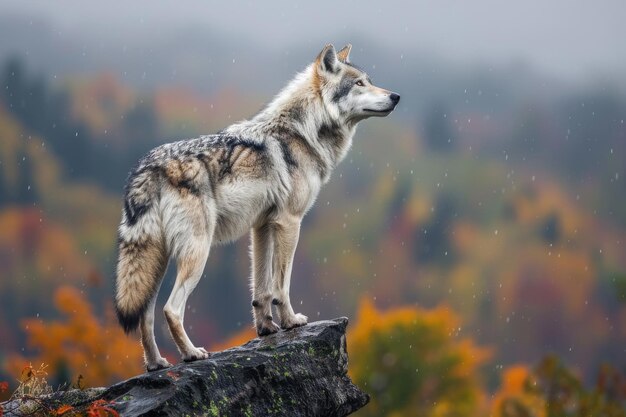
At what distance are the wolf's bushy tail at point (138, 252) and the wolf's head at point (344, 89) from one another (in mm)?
2035

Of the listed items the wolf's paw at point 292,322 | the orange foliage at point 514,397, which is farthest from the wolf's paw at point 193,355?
the orange foliage at point 514,397

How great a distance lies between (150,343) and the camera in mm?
7227

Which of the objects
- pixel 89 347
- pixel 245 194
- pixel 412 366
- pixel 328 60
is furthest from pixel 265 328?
pixel 412 366

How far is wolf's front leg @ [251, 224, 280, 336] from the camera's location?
26.3 ft

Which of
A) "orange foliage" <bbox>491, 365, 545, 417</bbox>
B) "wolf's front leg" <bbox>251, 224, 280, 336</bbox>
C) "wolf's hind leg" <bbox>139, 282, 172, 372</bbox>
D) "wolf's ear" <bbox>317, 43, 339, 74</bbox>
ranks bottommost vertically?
"wolf's hind leg" <bbox>139, 282, 172, 372</bbox>

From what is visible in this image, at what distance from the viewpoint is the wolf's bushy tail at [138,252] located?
22.5 ft

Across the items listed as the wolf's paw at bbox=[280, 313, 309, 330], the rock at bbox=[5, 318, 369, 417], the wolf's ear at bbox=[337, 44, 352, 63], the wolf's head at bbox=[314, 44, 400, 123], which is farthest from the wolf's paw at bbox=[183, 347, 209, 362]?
the wolf's ear at bbox=[337, 44, 352, 63]

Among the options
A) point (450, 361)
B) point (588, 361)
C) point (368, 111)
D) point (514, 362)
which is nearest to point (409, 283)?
point (514, 362)

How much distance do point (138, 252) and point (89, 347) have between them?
32.9 meters

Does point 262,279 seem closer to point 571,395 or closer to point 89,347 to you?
point 571,395

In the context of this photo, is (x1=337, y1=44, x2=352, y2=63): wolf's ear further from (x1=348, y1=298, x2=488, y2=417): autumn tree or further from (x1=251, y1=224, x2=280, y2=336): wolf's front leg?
(x1=348, y1=298, x2=488, y2=417): autumn tree

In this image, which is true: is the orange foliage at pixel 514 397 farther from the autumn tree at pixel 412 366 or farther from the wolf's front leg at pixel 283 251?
the wolf's front leg at pixel 283 251

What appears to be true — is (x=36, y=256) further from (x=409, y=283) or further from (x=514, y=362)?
(x=514, y=362)

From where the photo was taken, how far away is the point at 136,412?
6133mm
